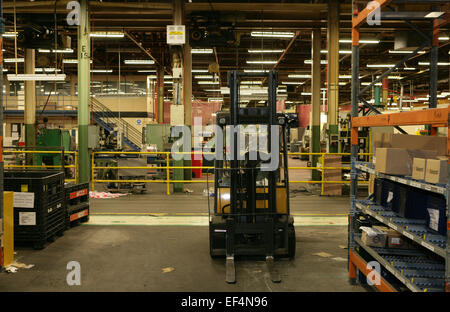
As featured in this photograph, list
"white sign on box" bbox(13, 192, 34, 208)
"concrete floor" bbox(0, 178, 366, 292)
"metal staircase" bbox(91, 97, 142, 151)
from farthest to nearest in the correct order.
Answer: "metal staircase" bbox(91, 97, 142, 151)
"white sign on box" bbox(13, 192, 34, 208)
"concrete floor" bbox(0, 178, 366, 292)

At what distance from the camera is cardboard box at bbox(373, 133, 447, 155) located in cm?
483

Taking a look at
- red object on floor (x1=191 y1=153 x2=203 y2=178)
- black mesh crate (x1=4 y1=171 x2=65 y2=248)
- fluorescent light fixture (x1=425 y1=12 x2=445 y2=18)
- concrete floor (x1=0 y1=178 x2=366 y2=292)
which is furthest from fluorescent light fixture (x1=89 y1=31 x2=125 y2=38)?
fluorescent light fixture (x1=425 y1=12 x2=445 y2=18)

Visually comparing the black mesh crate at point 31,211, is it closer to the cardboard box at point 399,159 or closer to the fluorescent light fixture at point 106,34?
the cardboard box at point 399,159

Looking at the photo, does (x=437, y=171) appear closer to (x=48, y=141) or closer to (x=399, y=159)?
(x=399, y=159)

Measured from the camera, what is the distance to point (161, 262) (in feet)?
20.3

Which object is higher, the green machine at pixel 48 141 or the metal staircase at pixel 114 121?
the metal staircase at pixel 114 121

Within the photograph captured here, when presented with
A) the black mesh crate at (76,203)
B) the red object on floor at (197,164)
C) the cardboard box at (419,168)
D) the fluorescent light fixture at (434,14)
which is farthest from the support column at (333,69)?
the cardboard box at (419,168)

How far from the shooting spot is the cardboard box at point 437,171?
141 inches

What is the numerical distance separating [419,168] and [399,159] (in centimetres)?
41

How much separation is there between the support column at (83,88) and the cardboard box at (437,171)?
455 inches

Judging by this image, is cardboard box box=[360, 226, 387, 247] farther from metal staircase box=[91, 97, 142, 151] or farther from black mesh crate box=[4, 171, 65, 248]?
metal staircase box=[91, 97, 142, 151]

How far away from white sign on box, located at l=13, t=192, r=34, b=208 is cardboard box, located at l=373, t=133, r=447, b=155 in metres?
6.06
